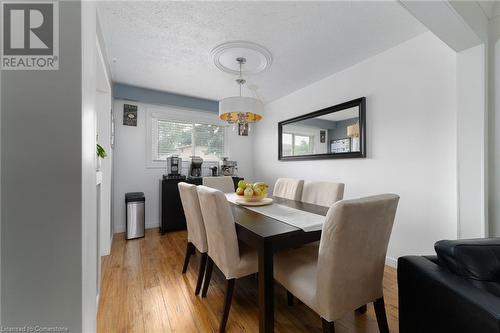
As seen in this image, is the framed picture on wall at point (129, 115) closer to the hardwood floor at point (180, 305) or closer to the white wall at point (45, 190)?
the hardwood floor at point (180, 305)

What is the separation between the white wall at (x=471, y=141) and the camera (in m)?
1.53

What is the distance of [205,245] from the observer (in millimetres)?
1683

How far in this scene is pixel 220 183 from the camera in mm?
2756

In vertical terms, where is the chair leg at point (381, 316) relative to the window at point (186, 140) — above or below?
below

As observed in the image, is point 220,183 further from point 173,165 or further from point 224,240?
point 224,240

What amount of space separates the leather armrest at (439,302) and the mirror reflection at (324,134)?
5.77 ft

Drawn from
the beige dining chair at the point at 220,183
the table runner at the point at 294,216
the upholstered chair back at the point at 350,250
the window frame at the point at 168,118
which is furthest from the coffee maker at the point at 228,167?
the upholstered chair back at the point at 350,250

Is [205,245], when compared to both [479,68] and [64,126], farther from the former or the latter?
[479,68]

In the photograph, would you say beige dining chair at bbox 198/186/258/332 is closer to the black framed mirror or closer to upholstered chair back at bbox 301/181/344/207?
upholstered chair back at bbox 301/181/344/207

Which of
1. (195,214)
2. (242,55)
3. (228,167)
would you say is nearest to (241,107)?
(242,55)

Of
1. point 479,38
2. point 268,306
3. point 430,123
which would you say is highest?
point 479,38

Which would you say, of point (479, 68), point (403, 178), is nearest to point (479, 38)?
point (479, 68)

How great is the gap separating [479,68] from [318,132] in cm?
164

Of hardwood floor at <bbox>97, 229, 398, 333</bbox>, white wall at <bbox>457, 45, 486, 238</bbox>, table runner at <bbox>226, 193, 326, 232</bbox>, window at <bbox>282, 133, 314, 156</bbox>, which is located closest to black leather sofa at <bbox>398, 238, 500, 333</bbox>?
table runner at <bbox>226, 193, 326, 232</bbox>
